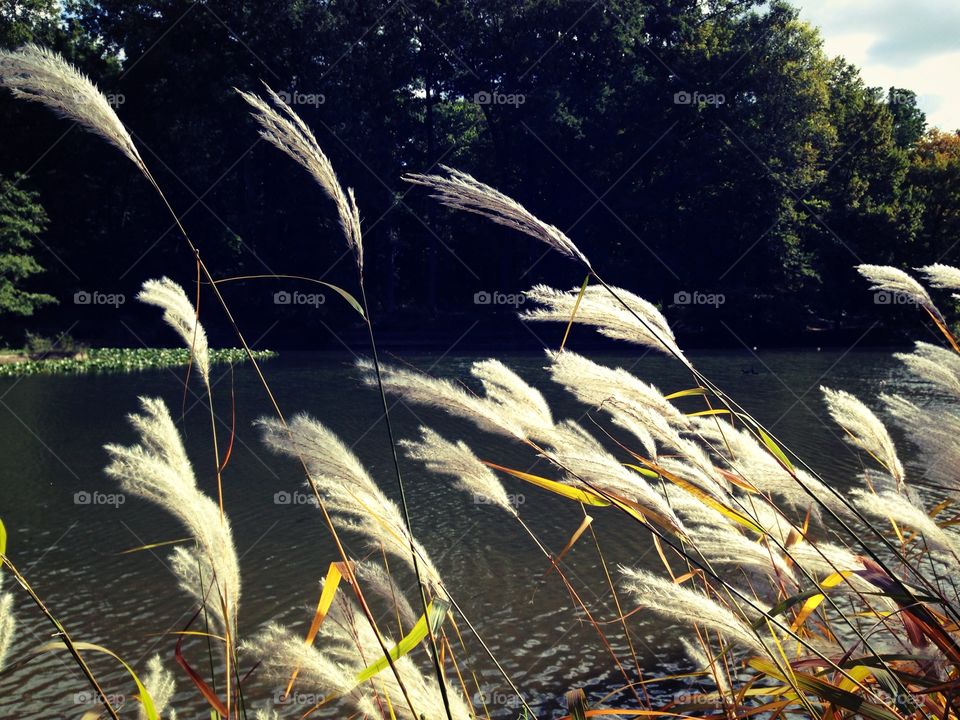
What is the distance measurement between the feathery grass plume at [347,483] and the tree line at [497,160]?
29506 millimetres

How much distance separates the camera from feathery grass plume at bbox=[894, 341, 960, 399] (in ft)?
6.19

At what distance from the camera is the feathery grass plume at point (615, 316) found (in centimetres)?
185

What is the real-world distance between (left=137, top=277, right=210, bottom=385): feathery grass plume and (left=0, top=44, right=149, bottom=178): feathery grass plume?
17.7 inches

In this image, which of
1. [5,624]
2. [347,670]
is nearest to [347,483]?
[347,670]

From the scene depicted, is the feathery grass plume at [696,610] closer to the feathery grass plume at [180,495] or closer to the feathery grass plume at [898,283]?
the feathery grass plume at [180,495]

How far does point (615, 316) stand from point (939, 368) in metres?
0.74

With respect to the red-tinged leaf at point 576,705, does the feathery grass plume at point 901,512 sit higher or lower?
higher

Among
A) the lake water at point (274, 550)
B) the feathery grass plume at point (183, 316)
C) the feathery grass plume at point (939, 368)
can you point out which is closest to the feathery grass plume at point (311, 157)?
the feathery grass plume at point (183, 316)

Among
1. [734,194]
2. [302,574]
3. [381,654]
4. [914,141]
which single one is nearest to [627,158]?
[734,194]

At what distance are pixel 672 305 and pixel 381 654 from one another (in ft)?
104

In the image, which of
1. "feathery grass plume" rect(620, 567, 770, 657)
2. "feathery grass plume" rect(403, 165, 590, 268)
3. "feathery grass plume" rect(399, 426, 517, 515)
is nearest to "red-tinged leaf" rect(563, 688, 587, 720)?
"feathery grass plume" rect(620, 567, 770, 657)

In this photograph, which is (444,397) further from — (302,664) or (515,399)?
(302,664)

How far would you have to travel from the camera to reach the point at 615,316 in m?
1.89

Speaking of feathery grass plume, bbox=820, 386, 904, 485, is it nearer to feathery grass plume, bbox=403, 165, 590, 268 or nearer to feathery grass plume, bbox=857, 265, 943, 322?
feathery grass plume, bbox=857, 265, 943, 322
